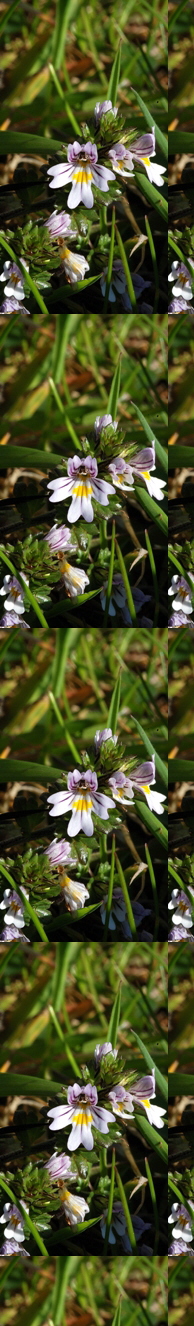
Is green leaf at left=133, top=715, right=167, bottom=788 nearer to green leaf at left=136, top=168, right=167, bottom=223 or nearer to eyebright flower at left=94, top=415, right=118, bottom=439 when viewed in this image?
eyebright flower at left=94, top=415, right=118, bottom=439

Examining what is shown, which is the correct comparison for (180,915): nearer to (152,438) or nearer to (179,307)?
(152,438)

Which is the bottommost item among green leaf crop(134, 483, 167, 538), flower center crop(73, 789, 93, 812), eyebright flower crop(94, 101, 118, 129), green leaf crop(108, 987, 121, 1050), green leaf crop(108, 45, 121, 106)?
green leaf crop(108, 987, 121, 1050)

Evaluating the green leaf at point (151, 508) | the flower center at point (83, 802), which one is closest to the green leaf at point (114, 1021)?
the flower center at point (83, 802)

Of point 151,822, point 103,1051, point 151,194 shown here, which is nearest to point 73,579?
point 151,822

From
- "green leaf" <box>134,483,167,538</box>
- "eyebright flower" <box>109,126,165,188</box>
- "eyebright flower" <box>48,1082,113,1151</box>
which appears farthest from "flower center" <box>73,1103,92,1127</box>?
"eyebright flower" <box>109,126,165,188</box>

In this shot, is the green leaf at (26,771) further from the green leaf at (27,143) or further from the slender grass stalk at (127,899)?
the green leaf at (27,143)
